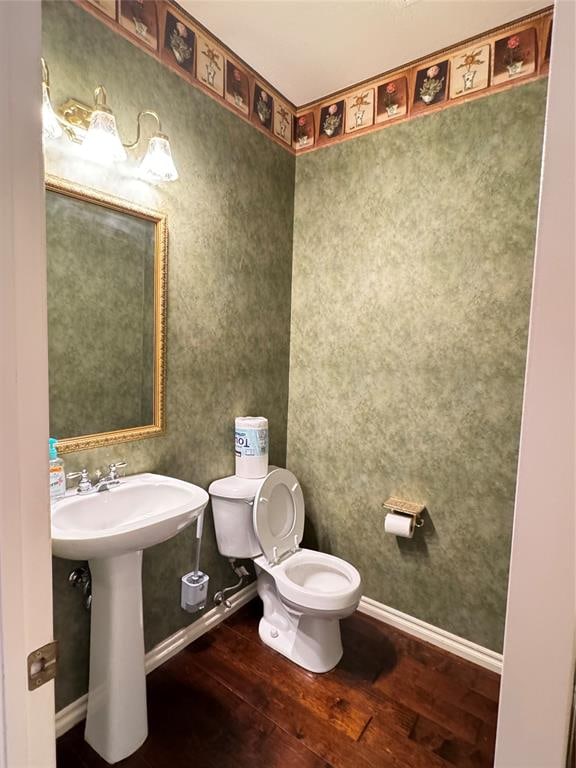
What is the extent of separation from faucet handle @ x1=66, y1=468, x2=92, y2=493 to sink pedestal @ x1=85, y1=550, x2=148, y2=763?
0.26m

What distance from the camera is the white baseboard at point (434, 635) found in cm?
192

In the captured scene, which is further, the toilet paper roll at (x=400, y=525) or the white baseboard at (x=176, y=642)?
the toilet paper roll at (x=400, y=525)

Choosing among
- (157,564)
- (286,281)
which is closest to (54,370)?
(157,564)

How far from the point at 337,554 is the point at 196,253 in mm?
1828

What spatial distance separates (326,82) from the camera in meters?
2.10

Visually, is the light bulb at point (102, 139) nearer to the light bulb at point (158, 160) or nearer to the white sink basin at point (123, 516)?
the light bulb at point (158, 160)

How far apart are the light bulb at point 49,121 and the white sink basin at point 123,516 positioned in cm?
123

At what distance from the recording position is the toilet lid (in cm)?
200

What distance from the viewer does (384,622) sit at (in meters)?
2.21

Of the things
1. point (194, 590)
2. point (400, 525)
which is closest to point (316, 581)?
point (400, 525)

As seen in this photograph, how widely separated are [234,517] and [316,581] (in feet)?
1.74

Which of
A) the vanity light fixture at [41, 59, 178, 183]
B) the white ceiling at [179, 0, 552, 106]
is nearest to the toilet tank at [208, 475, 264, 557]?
the vanity light fixture at [41, 59, 178, 183]

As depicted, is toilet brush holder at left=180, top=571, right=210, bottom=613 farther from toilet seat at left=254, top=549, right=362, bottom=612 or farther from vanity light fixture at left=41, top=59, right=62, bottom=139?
vanity light fixture at left=41, top=59, right=62, bottom=139

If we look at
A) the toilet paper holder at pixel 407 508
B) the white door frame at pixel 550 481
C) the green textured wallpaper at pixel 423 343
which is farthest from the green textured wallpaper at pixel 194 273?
the white door frame at pixel 550 481
